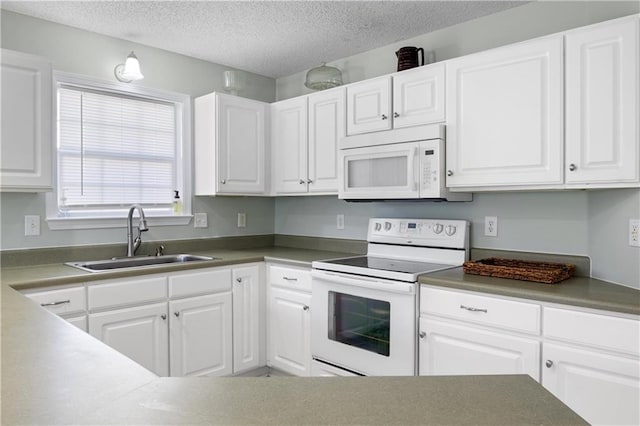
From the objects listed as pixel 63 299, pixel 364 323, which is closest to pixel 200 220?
pixel 63 299

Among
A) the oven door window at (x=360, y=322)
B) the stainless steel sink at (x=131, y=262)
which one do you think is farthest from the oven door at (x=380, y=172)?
the stainless steel sink at (x=131, y=262)

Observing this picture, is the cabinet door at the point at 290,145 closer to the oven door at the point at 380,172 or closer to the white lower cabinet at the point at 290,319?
the oven door at the point at 380,172

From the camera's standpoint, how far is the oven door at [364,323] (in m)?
2.30

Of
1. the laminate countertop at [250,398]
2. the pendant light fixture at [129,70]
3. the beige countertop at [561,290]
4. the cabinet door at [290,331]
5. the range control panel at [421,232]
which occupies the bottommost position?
the cabinet door at [290,331]

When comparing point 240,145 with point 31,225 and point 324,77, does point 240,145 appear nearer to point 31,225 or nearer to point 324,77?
point 324,77

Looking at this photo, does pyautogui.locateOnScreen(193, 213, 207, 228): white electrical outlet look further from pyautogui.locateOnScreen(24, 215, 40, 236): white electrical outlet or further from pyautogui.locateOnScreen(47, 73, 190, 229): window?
pyautogui.locateOnScreen(24, 215, 40, 236): white electrical outlet

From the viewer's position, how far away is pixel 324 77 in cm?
330

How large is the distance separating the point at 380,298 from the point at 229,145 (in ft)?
5.30

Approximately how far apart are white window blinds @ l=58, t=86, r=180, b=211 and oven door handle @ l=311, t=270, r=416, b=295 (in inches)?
56.1

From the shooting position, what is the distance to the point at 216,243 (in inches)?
140

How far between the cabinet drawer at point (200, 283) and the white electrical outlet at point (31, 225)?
2.82ft

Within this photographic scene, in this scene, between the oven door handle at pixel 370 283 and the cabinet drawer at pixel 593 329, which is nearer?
the cabinet drawer at pixel 593 329

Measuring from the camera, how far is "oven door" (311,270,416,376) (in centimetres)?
230

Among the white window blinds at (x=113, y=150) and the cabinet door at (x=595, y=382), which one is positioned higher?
the white window blinds at (x=113, y=150)
